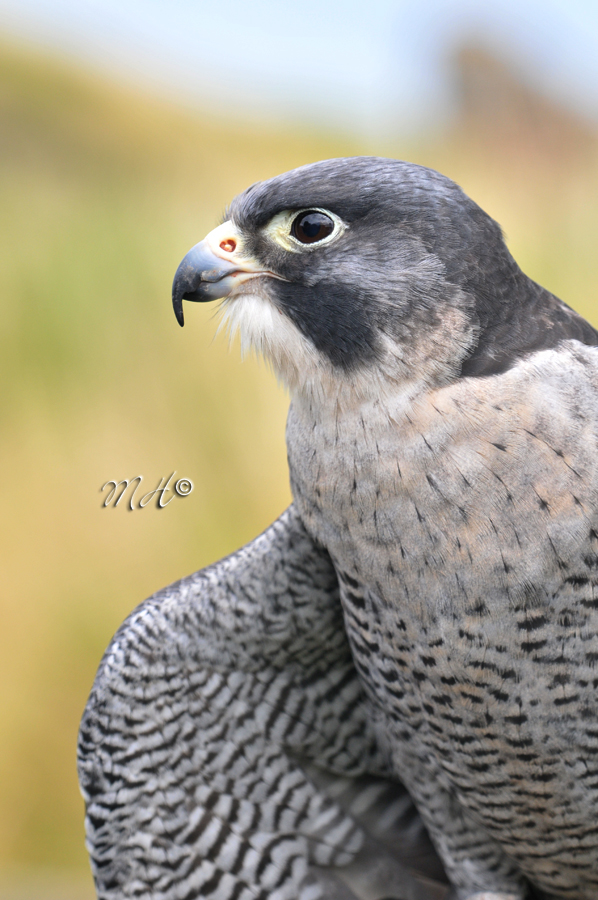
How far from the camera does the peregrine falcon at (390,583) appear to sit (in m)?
1.56

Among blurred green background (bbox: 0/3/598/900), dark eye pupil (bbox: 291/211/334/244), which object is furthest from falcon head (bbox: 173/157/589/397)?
blurred green background (bbox: 0/3/598/900)

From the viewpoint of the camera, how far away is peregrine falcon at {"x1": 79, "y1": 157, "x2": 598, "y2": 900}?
61.3 inches

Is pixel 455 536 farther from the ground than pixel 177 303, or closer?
closer

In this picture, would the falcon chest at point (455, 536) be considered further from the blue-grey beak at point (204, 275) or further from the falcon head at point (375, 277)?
the blue-grey beak at point (204, 275)

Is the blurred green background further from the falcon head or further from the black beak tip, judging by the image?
the falcon head

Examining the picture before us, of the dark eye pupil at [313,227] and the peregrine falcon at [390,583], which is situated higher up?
the dark eye pupil at [313,227]

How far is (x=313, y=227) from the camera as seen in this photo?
5.32 ft

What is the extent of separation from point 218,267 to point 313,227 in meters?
0.23

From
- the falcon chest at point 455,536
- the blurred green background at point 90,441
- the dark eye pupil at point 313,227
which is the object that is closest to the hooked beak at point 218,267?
the dark eye pupil at point 313,227

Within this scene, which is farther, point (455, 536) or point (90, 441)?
point (90, 441)

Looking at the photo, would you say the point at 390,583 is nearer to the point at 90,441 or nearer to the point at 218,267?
the point at 218,267

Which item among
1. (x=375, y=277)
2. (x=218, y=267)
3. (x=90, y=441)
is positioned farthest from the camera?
(x=90, y=441)

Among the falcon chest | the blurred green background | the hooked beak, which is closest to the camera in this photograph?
the falcon chest

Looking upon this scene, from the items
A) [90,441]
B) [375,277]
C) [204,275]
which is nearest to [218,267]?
[204,275]
